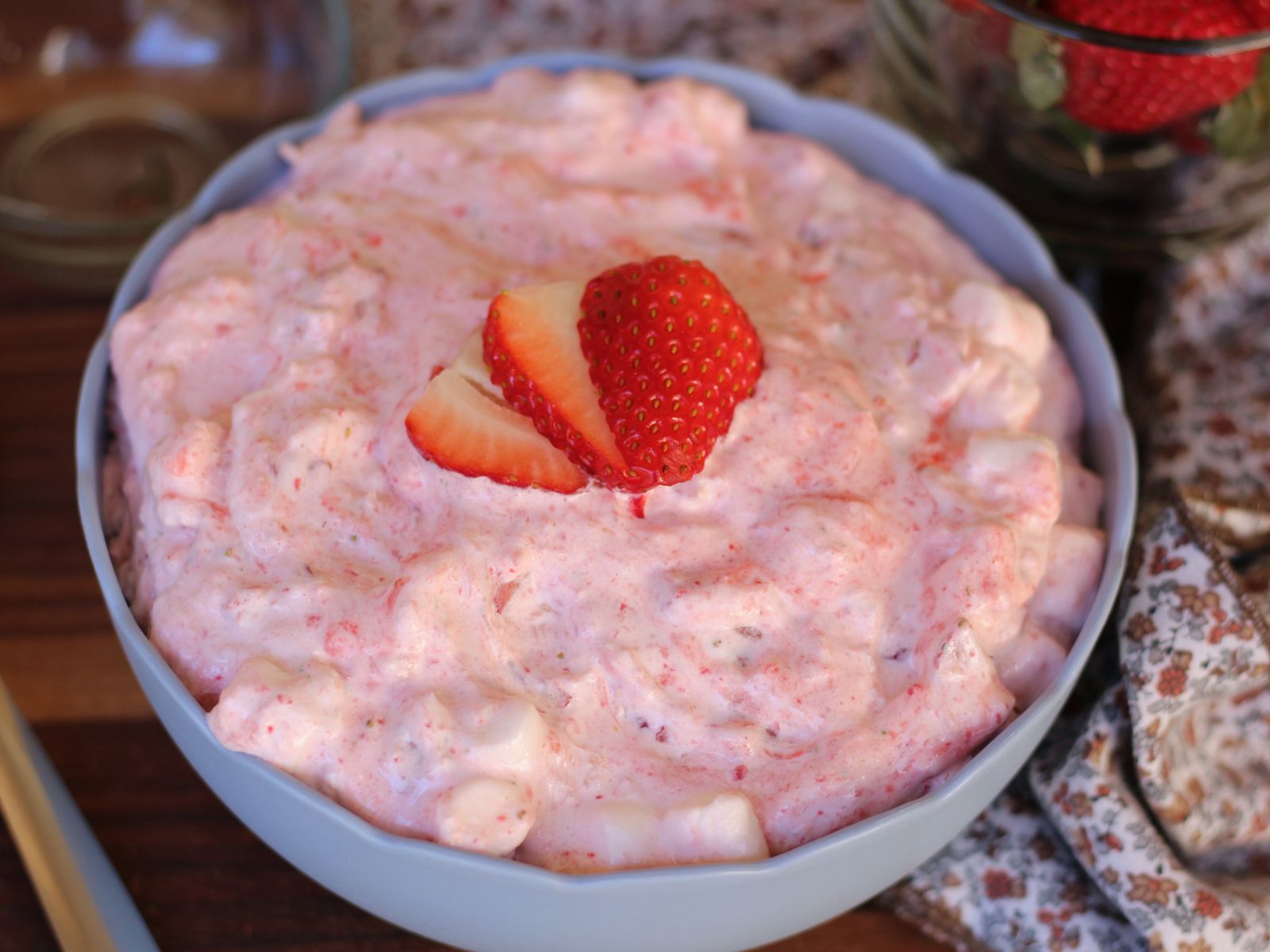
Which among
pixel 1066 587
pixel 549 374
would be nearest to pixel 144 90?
pixel 549 374

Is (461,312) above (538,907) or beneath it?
above

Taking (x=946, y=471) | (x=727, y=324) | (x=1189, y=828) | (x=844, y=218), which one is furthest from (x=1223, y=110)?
(x=1189, y=828)

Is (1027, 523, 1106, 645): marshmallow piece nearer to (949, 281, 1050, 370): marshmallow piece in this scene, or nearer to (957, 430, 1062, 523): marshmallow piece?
(957, 430, 1062, 523): marshmallow piece

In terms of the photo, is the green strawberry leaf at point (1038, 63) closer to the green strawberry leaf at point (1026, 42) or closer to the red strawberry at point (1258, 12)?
the green strawberry leaf at point (1026, 42)

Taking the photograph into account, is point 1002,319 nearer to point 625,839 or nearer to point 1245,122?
point 1245,122

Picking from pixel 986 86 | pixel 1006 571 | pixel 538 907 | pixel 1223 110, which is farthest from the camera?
pixel 986 86

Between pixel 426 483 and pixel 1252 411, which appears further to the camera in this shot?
pixel 1252 411

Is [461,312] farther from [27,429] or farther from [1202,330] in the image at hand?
[1202,330]
